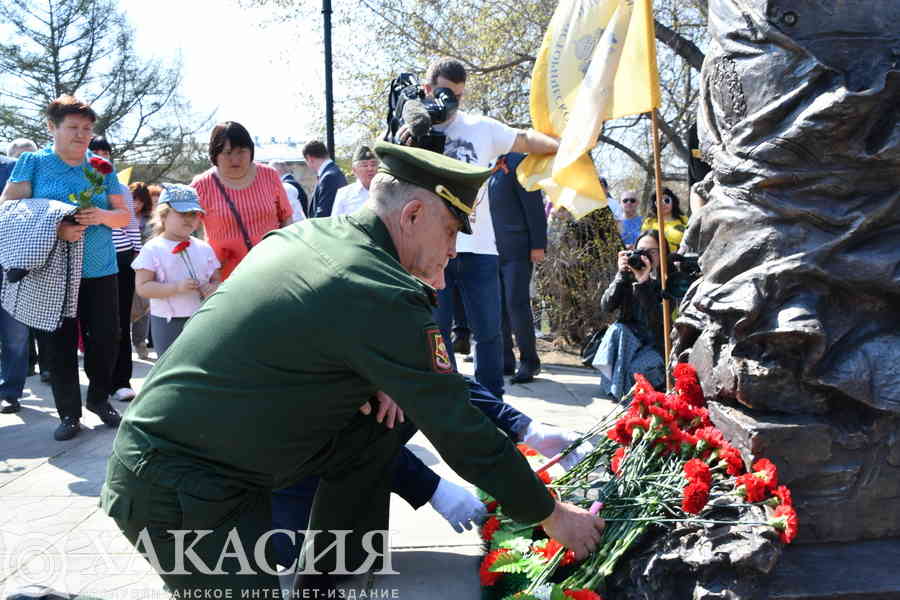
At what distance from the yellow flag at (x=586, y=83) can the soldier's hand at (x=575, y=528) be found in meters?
2.04

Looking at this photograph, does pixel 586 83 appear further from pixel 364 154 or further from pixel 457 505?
pixel 457 505

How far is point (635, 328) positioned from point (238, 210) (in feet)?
8.54

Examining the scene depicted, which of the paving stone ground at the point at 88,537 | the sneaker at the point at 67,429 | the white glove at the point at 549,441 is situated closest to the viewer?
the paving stone ground at the point at 88,537

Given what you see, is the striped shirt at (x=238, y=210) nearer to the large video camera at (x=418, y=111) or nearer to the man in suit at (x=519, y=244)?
the large video camera at (x=418, y=111)

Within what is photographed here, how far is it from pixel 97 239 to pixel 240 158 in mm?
1130

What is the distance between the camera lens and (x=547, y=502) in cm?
215

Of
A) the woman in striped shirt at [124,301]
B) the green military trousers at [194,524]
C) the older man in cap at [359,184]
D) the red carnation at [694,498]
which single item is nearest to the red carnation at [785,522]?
the red carnation at [694,498]

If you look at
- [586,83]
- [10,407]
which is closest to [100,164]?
[10,407]

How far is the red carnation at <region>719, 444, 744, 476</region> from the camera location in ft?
8.36

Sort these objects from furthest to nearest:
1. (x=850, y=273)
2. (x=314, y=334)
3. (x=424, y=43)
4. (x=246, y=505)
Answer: (x=424, y=43) < (x=850, y=273) < (x=246, y=505) < (x=314, y=334)

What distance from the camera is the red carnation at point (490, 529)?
116 inches

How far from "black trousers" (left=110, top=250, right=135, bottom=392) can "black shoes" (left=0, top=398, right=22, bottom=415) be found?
1.97 ft

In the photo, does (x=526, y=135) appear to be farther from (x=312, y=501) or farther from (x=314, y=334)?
(x=314, y=334)

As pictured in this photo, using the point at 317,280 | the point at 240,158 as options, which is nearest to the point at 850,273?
the point at 317,280
